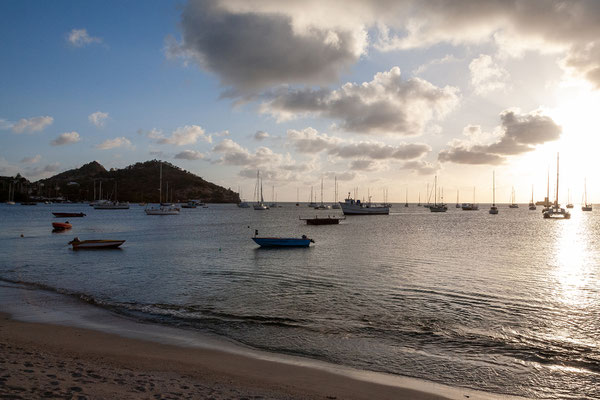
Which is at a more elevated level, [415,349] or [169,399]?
[169,399]

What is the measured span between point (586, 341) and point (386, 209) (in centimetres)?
13817

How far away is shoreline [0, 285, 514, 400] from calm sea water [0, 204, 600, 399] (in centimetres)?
108

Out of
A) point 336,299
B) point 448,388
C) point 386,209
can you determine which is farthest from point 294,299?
point 386,209

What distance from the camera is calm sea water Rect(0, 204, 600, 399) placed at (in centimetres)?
1183

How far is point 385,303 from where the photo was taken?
1920 centimetres

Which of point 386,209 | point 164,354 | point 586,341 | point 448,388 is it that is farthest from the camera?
point 386,209

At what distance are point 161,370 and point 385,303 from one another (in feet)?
39.5

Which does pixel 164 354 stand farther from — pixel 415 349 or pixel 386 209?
pixel 386 209

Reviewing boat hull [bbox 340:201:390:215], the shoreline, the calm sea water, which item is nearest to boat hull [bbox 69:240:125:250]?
the calm sea water

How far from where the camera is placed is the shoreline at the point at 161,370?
848 cm

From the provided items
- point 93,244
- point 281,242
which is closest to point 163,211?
point 93,244

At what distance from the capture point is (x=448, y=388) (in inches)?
391

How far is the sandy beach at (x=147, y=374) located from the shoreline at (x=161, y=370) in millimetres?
20

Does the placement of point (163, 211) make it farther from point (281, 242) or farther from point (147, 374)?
point (147, 374)
